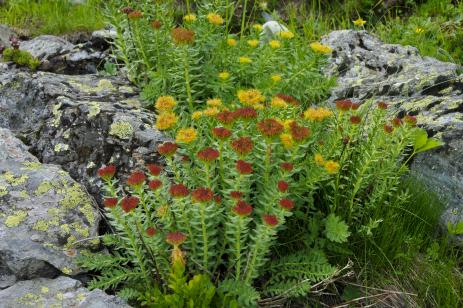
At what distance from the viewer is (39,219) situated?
9.45 ft

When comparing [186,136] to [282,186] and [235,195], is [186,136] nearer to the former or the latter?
[235,195]

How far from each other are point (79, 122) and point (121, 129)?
29 cm

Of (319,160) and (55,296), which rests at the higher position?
(319,160)

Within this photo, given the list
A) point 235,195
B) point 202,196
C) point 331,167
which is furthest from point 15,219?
point 331,167

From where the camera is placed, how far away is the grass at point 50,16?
6879mm

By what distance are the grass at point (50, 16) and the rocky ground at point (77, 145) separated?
2.34 meters

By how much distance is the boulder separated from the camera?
2678mm

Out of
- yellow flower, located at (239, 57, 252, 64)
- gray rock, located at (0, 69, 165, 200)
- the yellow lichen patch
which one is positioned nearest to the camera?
the yellow lichen patch

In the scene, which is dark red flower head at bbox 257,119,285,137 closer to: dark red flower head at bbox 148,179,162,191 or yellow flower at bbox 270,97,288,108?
yellow flower at bbox 270,97,288,108

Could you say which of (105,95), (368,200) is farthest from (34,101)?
(368,200)

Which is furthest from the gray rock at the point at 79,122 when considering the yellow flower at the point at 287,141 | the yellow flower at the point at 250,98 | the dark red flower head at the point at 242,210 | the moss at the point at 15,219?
the dark red flower head at the point at 242,210

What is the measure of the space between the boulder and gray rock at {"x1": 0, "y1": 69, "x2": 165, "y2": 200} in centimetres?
18

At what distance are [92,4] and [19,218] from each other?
5100 mm

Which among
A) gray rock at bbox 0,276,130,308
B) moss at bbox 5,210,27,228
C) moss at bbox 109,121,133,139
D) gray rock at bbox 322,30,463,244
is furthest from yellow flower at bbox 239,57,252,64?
gray rock at bbox 0,276,130,308
